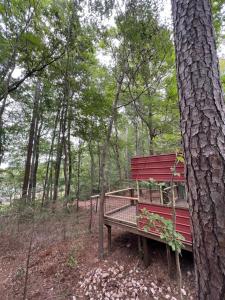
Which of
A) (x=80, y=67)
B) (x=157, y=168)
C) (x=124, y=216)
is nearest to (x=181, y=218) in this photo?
(x=157, y=168)

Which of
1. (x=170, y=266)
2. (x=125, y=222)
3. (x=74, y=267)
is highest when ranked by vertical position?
(x=125, y=222)

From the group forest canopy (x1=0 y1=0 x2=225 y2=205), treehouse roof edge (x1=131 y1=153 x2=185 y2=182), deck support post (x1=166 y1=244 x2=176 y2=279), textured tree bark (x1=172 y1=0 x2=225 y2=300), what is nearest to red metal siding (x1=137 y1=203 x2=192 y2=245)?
deck support post (x1=166 y1=244 x2=176 y2=279)

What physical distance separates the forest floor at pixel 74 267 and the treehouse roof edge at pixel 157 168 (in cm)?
253

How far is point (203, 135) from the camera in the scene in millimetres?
1078

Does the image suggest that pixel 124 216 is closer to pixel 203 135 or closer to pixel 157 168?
pixel 157 168

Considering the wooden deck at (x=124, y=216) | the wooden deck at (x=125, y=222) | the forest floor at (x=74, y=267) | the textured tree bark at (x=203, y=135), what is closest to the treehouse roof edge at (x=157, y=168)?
the wooden deck at (x=125, y=222)

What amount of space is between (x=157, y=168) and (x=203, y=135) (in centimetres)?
346

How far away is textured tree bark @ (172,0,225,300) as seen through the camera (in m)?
0.97

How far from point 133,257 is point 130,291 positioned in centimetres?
116

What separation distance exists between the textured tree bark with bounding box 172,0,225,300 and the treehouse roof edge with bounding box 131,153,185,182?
2.88 m

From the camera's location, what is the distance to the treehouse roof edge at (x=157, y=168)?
3953mm

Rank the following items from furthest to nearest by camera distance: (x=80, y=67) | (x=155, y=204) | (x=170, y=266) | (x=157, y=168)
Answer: (x=80, y=67)
(x=155, y=204)
(x=157, y=168)
(x=170, y=266)

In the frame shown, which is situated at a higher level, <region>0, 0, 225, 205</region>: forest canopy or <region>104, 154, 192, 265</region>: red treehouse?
<region>0, 0, 225, 205</region>: forest canopy

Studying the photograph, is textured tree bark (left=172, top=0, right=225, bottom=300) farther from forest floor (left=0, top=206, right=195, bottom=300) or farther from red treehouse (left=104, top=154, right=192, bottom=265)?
forest floor (left=0, top=206, right=195, bottom=300)
